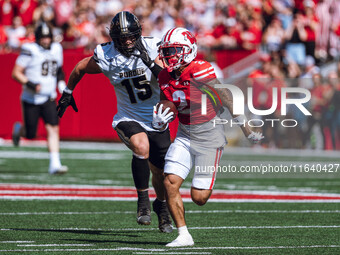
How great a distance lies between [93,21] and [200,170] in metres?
14.0

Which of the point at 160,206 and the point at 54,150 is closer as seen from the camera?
the point at 160,206

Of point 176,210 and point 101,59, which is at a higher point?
point 101,59

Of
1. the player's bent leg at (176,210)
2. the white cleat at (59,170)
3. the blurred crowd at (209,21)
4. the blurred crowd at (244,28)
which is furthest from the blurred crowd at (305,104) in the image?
the player's bent leg at (176,210)

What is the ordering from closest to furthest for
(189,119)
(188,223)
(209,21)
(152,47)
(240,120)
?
(240,120), (189,119), (152,47), (188,223), (209,21)

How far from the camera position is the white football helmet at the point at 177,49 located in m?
6.47

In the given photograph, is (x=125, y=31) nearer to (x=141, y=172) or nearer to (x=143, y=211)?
(x=141, y=172)

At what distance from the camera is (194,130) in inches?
261

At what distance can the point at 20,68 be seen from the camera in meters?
12.6

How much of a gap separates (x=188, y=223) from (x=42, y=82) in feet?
17.3

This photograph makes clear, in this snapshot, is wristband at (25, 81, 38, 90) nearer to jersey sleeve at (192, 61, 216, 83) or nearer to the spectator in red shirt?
jersey sleeve at (192, 61, 216, 83)

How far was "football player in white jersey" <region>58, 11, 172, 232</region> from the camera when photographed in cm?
727

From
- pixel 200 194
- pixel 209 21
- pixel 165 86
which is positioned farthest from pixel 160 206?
pixel 209 21

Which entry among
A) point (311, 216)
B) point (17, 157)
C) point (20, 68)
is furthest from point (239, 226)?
point (17, 157)

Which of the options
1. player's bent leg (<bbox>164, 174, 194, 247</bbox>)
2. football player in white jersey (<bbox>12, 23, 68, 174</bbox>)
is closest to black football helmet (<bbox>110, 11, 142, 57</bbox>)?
player's bent leg (<bbox>164, 174, 194, 247</bbox>)
